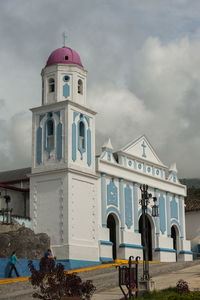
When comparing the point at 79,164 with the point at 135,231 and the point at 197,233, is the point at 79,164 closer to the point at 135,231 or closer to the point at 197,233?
the point at 135,231

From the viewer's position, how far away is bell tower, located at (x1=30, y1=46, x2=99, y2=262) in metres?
32.9

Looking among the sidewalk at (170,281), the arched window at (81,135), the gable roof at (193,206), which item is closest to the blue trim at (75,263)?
the sidewalk at (170,281)

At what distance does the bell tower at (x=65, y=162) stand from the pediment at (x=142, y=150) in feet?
15.9

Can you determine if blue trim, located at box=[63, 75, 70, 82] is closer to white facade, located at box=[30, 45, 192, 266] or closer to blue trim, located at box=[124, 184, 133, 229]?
white facade, located at box=[30, 45, 192, 266]

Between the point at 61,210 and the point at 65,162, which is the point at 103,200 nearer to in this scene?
the point at 61,210

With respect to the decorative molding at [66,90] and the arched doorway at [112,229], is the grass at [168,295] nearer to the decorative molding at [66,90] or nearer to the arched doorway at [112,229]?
the arched doorway at [112,229]

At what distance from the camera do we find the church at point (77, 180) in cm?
3309

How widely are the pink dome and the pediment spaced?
7.31 metres

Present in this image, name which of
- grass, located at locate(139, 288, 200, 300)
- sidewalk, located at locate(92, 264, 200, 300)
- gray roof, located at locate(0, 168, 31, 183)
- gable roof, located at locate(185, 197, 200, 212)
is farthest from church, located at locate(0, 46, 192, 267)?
grass, located at locate(139, 288, 200, 300)

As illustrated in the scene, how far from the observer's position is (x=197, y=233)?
50438 mm

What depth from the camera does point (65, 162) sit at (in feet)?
110

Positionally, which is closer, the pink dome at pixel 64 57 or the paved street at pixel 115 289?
the paved street at pixel 115 289

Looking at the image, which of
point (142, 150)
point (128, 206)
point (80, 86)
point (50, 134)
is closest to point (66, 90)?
point (80, 86)

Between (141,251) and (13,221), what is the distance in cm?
1037
